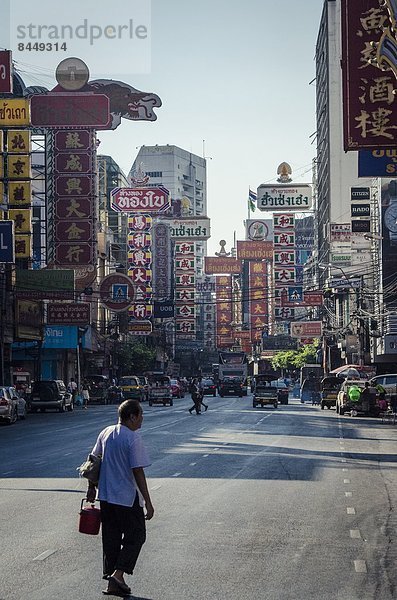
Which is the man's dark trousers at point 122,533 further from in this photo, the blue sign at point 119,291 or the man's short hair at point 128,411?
the blue sign at point 119,291

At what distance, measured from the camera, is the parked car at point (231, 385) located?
97.1 metres

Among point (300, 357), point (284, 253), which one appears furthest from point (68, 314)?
point (300, 357)

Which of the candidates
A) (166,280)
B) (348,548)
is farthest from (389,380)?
(166,280)

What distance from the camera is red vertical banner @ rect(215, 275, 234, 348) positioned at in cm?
14740

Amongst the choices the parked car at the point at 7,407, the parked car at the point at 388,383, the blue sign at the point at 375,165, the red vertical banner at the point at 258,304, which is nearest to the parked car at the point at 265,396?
the parked car at the point at 388,383

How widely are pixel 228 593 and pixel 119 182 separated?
115 metres

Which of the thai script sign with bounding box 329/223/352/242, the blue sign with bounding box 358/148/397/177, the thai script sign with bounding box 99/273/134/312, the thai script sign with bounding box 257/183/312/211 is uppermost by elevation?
the thai script sign with bounding box 257/183/312/211

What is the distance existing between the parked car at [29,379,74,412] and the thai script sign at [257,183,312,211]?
1518 inches

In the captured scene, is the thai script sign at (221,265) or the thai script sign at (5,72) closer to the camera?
the thai script sign at (5,72)

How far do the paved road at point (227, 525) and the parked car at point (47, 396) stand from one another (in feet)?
99.6

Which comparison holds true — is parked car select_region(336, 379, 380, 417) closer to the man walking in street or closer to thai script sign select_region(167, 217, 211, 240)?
the man walking in street

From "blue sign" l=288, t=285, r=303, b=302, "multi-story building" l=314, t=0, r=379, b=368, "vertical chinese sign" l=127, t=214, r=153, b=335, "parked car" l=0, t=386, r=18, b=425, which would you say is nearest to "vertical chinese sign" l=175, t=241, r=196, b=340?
"multi-story building" l=314, t=0, r=379, b=368

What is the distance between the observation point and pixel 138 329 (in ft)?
305

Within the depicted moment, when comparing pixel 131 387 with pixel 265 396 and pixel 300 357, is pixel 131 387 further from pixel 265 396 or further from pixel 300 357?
pixel 300 357
